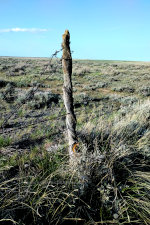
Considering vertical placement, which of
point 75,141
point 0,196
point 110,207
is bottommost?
point 110,207

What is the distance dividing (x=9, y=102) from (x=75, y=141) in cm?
744

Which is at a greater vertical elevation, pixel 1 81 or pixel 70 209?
pixel 1 81

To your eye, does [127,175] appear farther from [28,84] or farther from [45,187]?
[28,84]

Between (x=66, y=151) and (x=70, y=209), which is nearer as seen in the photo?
(x=70, y=209)

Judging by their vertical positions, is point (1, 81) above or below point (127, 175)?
above

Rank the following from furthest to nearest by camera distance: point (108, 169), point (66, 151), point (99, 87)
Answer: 1. point (99, 87)
2. point (66, 151)
3. point (108, 169)

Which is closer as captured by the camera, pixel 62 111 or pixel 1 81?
pixel 62 111

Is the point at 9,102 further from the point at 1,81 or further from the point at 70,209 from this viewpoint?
the point at 70,209

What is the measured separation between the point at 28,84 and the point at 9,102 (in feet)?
16.4

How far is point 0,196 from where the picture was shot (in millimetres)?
2371

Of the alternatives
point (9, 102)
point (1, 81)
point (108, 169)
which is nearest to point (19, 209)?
point (108, 169)

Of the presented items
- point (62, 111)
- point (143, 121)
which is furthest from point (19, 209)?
point (62, 111)

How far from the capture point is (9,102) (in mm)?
9656

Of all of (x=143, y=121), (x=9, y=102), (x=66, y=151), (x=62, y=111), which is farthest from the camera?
(x=9, y=102)
